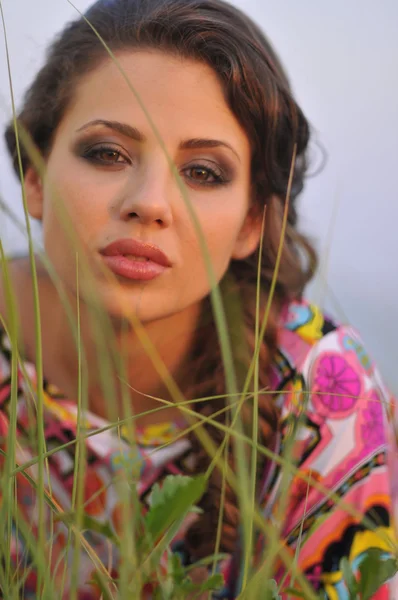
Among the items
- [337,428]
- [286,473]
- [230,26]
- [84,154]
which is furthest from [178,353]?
[286,473]

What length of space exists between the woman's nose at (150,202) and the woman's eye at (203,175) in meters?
0.12

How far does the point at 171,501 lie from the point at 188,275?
2.30ft

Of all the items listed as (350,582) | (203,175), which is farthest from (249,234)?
(350,582)

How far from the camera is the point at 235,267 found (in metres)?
1.31

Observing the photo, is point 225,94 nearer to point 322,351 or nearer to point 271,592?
point 322,351

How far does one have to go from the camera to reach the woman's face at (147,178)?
2.95ft

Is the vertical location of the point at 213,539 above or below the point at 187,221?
below

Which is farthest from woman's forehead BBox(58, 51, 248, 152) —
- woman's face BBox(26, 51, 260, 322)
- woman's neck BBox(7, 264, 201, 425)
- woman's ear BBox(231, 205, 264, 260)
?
woman's neck BBox(7, 264, 201, 425)

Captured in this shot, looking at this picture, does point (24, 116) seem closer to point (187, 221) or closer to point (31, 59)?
point (31, 59)

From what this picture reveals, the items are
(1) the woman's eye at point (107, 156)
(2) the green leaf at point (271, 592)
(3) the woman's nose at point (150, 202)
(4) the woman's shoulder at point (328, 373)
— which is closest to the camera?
(2) the green leaf at point (271, 592)

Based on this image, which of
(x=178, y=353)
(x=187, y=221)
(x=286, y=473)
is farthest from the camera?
(x=178, y=353)

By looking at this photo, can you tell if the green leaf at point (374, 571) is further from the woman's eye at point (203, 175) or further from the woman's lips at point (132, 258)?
the woman's eye at point (203, 175)

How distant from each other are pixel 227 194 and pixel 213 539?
58 centimetres

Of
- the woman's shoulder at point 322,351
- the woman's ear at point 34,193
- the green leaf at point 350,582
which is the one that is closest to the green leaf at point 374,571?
the green leaf at point 350,582
